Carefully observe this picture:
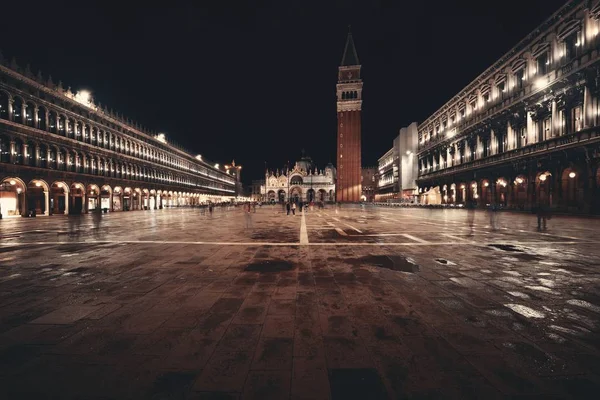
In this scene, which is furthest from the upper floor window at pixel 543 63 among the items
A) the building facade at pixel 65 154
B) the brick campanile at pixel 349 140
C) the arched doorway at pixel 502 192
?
the brick campanile at pixel 349 140

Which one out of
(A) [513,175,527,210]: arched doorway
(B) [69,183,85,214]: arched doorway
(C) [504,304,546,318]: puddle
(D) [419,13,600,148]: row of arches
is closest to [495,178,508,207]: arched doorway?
(A) [513,175,527,210]: arched doorway

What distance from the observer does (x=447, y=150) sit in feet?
152

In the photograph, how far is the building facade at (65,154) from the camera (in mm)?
26875

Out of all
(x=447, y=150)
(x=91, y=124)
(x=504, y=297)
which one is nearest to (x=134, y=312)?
(x=504, y=297)

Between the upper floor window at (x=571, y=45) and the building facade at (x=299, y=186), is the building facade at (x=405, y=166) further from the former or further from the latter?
the building facade at (x=299, y=186)

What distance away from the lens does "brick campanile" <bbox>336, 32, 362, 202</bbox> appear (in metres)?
79.1

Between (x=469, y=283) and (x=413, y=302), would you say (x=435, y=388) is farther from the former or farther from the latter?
(x=469, y=283)

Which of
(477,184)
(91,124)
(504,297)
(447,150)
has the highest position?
(91,124)

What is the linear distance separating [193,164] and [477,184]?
70.7 meters

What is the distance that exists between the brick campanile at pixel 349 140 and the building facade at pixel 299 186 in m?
49.6

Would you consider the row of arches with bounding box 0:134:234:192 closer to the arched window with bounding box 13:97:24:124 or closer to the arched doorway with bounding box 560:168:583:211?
the arched window with bounding box 13:97:24:124

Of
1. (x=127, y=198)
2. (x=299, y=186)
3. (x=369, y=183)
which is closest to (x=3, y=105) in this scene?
(x=127, y=198)

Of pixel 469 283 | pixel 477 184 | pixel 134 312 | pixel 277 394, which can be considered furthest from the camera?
pixel 477 184

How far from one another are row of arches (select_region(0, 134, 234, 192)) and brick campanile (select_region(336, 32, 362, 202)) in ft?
157
